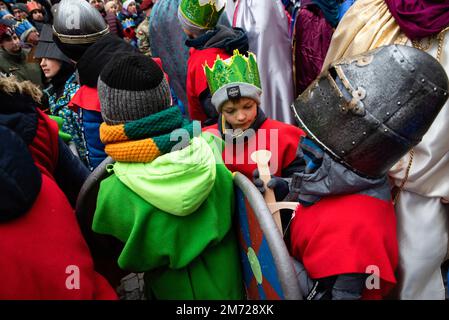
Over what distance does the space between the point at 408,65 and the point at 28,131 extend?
1.42m

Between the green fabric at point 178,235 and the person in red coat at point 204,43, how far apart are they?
53.2 inches

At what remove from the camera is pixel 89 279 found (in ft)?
4.47

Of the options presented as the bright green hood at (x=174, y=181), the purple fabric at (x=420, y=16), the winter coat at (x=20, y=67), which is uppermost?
the purple fabric at (x=420, y=16)

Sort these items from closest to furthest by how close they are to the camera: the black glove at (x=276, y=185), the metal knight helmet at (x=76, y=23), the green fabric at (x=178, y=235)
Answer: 1. the green fabric at (x=178, y=235)
2. the black glove at (x=276, y=185)
3. the metal knight helmet at (x=76, y=23)

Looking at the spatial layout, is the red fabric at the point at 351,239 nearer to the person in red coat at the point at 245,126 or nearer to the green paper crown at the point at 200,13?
the person in red coat at the point at 245,126

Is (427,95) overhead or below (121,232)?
overhead

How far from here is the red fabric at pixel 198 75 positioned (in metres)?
2.70

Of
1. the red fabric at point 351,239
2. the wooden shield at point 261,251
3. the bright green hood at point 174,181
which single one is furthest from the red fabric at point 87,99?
the red fabric at point 351,239

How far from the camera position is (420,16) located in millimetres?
1595

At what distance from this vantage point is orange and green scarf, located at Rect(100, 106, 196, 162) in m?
1.35

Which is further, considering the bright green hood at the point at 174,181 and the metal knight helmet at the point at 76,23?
the metal knight helmet at the point at 76,23
